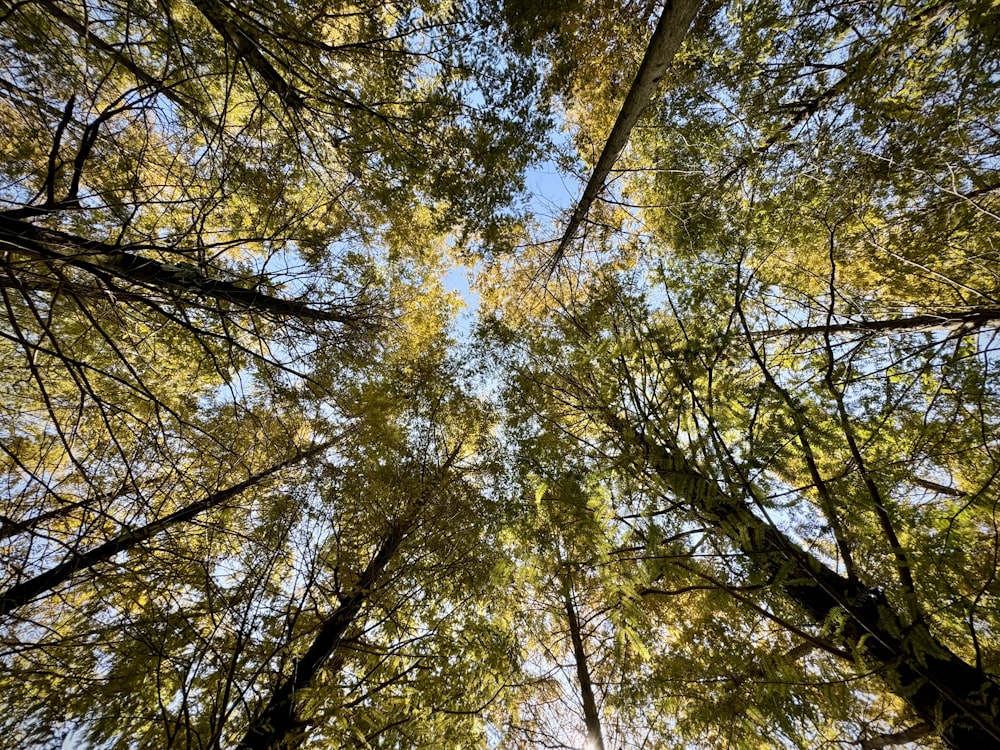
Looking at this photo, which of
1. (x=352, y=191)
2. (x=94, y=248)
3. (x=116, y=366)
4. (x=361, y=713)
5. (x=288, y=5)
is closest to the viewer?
(x=94, y=248)

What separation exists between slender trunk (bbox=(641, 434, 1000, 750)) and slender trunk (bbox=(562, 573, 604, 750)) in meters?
2.12

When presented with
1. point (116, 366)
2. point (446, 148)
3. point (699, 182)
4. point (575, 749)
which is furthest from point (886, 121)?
point (116, 366)

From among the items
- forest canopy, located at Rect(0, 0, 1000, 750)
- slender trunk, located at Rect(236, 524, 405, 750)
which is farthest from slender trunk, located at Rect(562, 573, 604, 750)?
slender trunk, located at Rect(236, 524, 405, 750)

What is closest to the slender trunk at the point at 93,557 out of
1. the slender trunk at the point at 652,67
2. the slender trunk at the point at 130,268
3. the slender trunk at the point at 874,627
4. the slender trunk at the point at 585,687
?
the slender trunk at the point at 130,268

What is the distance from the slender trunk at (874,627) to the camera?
4.50ft

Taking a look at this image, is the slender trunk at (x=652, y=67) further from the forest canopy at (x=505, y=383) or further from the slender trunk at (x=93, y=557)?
the slender trunk at (x=93, y=557)

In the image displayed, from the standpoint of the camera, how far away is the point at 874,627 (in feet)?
5.57

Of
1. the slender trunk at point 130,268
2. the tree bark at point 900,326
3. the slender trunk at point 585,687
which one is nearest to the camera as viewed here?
the slender trunk at point 130,268

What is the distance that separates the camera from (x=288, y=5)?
3.23 metres

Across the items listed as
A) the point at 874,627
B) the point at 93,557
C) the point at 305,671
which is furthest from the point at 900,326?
the point at 93,557

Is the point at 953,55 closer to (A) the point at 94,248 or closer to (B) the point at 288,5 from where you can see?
(B) the point at 288,5

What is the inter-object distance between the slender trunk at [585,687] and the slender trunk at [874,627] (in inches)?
83.4

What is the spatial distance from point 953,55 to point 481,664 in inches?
255

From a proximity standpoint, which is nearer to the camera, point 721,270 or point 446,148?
point 721,270
